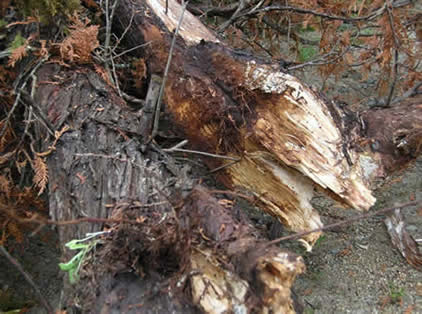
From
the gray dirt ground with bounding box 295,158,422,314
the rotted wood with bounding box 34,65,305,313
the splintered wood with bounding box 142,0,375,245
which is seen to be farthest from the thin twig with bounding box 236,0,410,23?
the rotted wood with bounding box 34,65,305,313

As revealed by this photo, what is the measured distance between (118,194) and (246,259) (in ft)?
2.17

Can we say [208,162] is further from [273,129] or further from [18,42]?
[18,42]

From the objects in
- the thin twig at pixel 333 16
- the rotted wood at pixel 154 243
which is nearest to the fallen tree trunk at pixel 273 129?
the rotted wood at pixel 154 243

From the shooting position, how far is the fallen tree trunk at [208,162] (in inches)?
59.5

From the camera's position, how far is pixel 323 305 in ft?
7.94

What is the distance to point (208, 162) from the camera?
2451 millimetres

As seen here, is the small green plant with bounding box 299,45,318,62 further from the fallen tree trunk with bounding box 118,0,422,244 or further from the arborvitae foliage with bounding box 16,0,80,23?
the arborvitae foliage with bounding box 16,0,80,23

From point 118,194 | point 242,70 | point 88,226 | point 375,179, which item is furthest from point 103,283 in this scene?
point 375,179

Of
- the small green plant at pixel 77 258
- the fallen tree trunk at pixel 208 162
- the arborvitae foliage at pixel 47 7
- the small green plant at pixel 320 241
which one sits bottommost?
the small green plant at pixel 320 241

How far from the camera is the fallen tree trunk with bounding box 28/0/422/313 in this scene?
59.5 inches

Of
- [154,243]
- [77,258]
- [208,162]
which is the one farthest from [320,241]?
[77,258]

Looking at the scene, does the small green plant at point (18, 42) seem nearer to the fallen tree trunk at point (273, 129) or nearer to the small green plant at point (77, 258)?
the fallen tree trunk at point (273, 129)

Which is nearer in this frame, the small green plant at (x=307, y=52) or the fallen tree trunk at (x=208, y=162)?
the fallen tree trunk at (x=208, y=162)

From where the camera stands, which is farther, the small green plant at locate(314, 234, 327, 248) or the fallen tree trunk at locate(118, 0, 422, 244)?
the small green plant at locate(314, 234, 327, 248)
